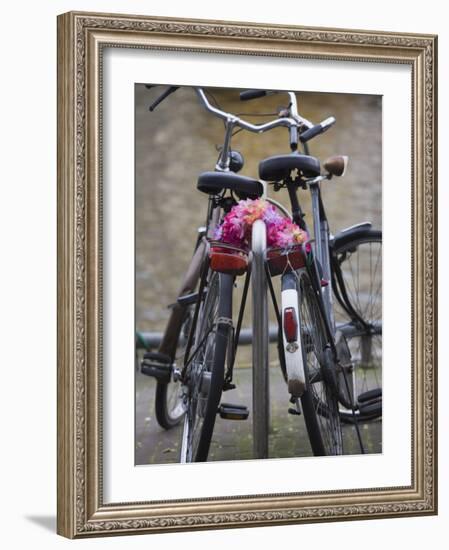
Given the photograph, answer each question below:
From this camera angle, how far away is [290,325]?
491cm

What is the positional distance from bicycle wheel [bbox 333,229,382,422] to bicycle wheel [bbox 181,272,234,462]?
55 centimetres

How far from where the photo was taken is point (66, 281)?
442 centimetres

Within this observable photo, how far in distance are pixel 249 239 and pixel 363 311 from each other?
0.62 metres

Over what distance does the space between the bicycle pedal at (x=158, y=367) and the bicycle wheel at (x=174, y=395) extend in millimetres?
22

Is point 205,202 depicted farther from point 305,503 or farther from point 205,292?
point 305,503

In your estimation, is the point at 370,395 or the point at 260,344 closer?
the point at 260,344

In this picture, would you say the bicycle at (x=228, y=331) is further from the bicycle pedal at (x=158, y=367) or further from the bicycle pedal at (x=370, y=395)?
the bicycle pedal at (x=370, y=395)

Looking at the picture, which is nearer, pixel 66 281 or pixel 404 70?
pixel 66 281

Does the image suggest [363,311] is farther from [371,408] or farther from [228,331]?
[228,331]

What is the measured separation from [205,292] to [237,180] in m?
0.47

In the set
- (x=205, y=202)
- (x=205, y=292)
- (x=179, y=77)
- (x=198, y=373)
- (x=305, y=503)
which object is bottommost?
(x=305, y=503)

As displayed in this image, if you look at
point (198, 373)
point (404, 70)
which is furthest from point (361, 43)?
point (198, 373)

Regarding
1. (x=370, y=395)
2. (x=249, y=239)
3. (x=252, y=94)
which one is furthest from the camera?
(x=370, y=395)

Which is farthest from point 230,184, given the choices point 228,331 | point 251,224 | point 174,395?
point 174,395
